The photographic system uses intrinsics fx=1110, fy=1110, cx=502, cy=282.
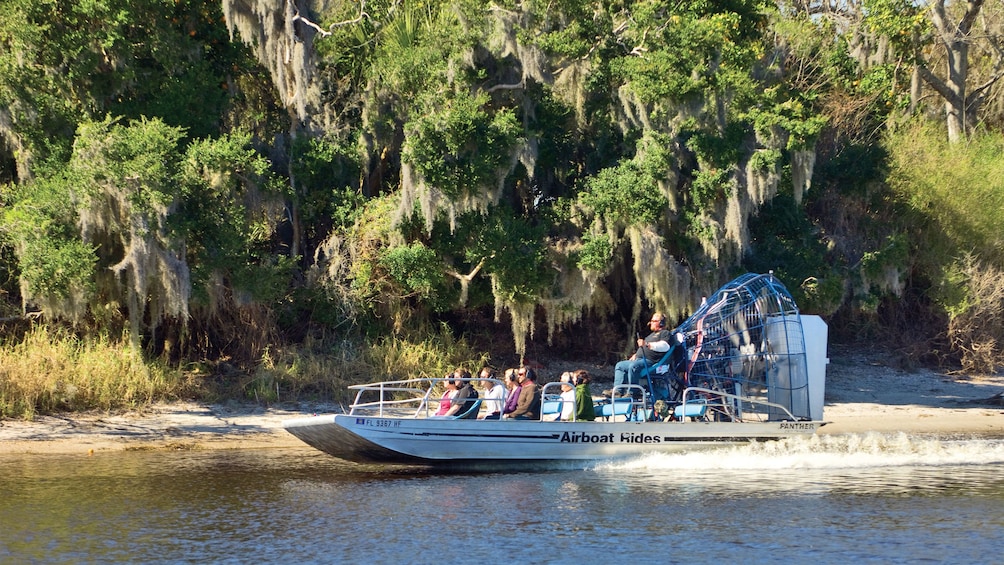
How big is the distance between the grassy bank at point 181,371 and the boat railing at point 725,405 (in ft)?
23.3

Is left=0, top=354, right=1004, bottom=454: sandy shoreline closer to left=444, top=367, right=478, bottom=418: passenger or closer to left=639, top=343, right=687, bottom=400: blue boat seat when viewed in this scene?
left=444, top=367, right=478, bottom=418: passenger

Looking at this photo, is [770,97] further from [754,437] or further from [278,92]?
[278,92]

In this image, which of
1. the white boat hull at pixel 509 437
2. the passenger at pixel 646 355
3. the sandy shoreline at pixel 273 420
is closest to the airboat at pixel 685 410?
the white boat hull at pixel 509 437

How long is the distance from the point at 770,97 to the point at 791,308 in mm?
7064

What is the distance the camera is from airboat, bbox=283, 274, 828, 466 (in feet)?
56.0

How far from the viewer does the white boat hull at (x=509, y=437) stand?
1677 centimetres

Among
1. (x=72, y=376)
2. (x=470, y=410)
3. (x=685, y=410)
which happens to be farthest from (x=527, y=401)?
(x=72, y=376)

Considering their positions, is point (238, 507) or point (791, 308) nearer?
point (238, 507)

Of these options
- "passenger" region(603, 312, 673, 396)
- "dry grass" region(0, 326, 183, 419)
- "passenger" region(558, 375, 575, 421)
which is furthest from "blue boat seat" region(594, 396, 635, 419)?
"dry grass" region(0, 326, 183, 419)

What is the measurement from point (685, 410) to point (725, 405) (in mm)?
743

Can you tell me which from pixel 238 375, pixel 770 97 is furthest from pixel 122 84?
pixel 770 97

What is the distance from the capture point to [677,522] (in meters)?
13.8

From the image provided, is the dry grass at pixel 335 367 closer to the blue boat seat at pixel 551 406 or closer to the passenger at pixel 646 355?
the blue boat seat at pixel 551 406

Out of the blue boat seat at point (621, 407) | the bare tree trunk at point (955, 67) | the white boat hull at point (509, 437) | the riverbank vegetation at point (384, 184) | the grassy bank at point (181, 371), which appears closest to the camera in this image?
the white boat hull at point (509, 437)
